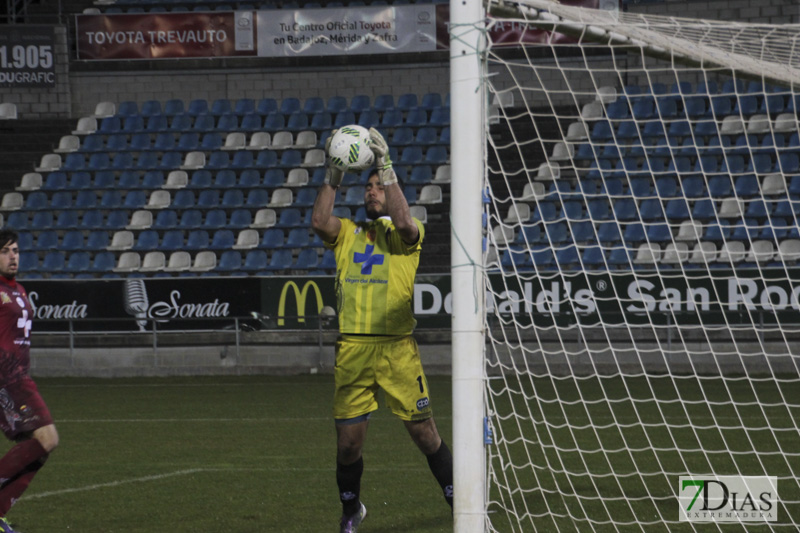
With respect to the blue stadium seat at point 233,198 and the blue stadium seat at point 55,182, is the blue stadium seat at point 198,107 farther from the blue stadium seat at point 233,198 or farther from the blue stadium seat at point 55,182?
the blue stadium seat at point 55,182

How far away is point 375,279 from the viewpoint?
18.8 ft

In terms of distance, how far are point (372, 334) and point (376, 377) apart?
0.75 ft

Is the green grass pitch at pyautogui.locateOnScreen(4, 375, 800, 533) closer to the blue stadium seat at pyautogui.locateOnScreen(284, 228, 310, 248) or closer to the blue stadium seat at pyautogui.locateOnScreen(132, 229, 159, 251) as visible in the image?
the blue stadium seat at pyautogui.locateOnScreen(284, 228, 310, 248)

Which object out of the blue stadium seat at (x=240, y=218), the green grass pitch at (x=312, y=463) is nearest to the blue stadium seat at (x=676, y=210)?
the green grass pitch at (x=312, y=463)

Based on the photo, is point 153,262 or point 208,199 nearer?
point 153,262

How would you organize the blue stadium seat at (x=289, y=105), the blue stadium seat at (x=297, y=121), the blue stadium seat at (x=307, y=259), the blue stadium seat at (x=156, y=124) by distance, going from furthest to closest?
the blue stadium seat at (x=289, y=105) → the blue stadium seat at (x=156, y=124) → the blue stadium seat at (x=297, y=121) → the blue stadium seat at (x=307, y=259)

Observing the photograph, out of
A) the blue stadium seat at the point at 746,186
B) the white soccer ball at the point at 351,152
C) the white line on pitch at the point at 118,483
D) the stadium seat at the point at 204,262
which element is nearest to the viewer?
the white soccer ball at the point at 351,152

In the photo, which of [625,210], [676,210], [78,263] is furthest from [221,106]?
[676,210]

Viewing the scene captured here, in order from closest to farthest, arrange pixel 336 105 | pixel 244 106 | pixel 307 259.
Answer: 1. pixel 307 259
2. pixel 336 105
3. pixel 244 106

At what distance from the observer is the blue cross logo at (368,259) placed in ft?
18.9

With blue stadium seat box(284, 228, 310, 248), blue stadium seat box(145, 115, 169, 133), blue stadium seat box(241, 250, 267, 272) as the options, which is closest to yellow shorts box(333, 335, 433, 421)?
blue stadium seat box(241, 250, 267, 272)

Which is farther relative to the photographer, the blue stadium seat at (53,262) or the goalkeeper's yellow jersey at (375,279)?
the blue stadium seat at (53,262)

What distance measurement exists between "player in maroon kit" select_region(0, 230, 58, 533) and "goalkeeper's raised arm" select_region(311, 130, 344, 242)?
1824 mm

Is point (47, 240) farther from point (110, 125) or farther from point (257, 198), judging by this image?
point (257, 198)
